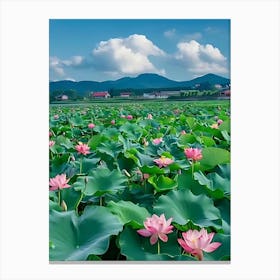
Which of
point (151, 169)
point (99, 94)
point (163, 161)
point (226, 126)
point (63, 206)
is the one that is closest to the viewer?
point (63, 206)

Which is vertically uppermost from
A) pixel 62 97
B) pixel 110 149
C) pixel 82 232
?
pixel 62 97

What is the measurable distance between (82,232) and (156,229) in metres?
0.28

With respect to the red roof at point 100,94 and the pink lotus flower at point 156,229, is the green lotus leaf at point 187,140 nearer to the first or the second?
the red roof at point 100,94

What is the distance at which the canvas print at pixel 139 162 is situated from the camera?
1.61m

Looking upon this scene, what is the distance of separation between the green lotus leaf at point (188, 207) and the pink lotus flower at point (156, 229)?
127 mm

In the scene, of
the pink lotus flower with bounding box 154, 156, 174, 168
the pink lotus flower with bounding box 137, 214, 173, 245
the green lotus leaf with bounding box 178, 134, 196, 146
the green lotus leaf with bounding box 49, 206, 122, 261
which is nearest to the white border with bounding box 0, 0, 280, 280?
the green lotus leaf with bounding box 49, 206, 122, 261

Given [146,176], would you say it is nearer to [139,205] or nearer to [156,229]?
[139,205]

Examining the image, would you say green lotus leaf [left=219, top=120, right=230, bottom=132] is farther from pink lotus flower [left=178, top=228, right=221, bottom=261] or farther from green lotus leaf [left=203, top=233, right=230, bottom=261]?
pink lotus flower [left=178, top=228, right=221, bottom=261]

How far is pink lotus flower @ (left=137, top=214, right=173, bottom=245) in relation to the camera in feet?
4.99

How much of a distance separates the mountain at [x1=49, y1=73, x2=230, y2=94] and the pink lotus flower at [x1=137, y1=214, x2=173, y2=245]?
2.73 feet

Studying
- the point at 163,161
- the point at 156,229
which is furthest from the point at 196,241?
the point at 163,161
